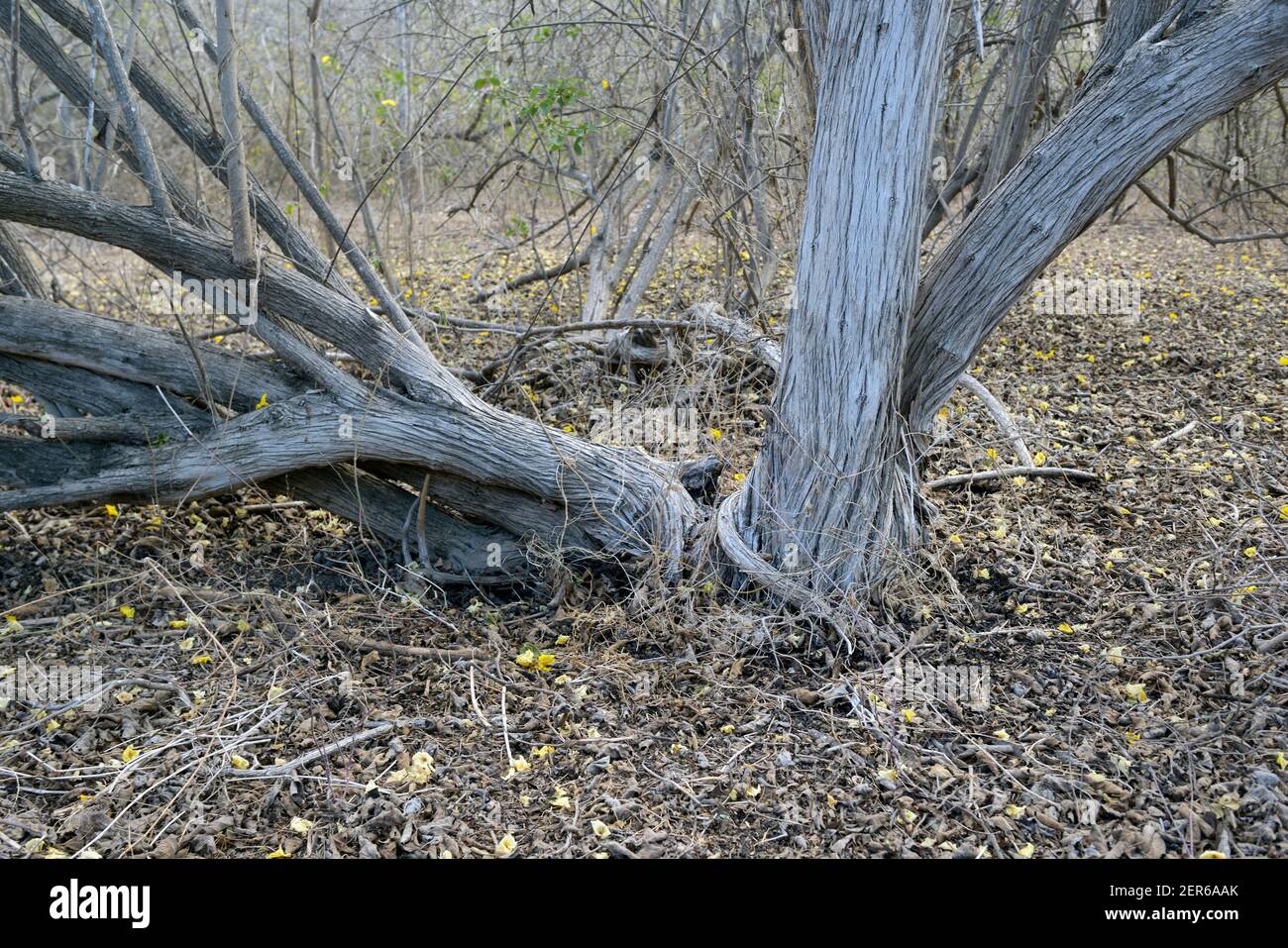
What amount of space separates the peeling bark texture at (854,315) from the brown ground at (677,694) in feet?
0.95

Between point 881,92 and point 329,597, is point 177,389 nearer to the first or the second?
point 329,597

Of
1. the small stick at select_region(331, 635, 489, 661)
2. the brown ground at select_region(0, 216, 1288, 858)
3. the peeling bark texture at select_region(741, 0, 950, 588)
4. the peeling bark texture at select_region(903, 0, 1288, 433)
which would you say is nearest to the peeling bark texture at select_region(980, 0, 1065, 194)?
the brown ground at select_region(0, 216, 1288, 858)

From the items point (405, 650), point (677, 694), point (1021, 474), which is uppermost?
point (1021, 474)

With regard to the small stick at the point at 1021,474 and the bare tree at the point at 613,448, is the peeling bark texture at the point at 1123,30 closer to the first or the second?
the bare tree at the point at 613,448

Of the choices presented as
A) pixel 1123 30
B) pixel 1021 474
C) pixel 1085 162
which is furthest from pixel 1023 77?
pixel 1085 162

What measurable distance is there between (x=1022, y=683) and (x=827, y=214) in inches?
62.1

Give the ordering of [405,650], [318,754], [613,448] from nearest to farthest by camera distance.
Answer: [318,754] → [405,650] → [613,448]

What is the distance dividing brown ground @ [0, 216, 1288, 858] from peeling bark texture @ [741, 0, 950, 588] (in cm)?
29

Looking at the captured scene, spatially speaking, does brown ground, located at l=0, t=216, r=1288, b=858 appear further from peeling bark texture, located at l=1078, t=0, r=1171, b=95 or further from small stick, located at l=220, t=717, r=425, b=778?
peeling bark texture, located at l=1078, t=0, r=1171, b=95

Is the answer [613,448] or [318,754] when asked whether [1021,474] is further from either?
[318,754]

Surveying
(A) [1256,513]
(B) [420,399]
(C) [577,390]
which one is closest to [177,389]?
(B) [420,399]

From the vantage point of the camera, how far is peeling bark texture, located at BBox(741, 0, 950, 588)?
3.11 meters

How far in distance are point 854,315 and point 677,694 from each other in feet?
4.34

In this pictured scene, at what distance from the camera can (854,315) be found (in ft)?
10.8
